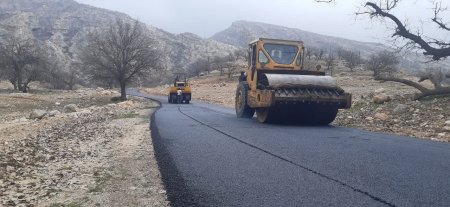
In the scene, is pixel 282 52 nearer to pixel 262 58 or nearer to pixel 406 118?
pixel 262 58

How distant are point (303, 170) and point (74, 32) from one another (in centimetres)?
14455

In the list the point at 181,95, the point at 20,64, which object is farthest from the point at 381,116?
the point at 20,64

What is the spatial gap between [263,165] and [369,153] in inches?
84.1

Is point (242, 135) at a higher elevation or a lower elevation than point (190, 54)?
lower

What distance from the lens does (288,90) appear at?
13.0 metres

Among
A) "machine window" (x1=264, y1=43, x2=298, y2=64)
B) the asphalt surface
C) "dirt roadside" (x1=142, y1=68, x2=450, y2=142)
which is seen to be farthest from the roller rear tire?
the asphalt surface

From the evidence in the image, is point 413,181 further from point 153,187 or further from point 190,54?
point 190,54

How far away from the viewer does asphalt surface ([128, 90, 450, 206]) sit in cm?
472

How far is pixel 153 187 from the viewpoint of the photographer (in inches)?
220

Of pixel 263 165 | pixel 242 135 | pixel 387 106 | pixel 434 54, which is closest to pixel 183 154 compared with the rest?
pixel 263 165

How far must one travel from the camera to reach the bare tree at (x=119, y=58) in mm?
37281

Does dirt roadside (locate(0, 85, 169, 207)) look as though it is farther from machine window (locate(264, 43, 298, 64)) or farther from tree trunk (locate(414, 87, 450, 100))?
tree trunk (locate(414, 87, 450, 100))

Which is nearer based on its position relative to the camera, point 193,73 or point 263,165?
point 263,165

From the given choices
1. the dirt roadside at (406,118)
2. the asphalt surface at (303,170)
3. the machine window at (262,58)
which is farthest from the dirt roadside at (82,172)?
the dirt roadside at (406,118)
